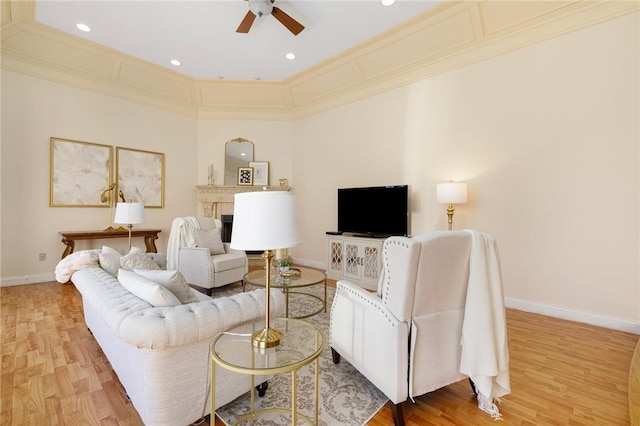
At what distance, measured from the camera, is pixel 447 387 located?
1924 mm

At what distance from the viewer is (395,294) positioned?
154cm

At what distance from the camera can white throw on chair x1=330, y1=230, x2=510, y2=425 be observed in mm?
1511

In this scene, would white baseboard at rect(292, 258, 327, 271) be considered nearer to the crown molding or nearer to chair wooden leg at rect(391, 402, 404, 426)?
the crown molding

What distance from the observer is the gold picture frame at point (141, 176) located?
502cm

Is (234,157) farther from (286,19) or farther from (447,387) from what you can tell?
(447,387)

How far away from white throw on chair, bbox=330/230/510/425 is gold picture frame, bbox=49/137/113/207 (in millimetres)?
5164

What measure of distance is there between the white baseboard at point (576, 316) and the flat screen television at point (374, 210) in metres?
1.61

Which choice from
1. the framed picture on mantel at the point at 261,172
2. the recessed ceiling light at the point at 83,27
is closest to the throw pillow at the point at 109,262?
the recessed ceiling light at the point at 83,27

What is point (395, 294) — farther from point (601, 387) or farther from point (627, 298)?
point (627, 298)

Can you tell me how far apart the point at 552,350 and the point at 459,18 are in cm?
381

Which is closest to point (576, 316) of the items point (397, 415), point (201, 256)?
point (397, 415)

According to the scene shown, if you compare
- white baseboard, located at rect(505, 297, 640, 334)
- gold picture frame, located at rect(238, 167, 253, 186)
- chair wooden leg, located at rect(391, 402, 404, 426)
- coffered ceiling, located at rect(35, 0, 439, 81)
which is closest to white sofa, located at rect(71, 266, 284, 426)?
chair wooden leg, located at rect(391, 402, 404, 426)

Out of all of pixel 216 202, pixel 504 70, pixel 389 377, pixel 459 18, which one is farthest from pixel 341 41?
pixel 389 377

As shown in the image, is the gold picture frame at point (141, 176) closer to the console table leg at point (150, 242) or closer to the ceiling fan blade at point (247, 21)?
the console table leg at point (150, 242)
